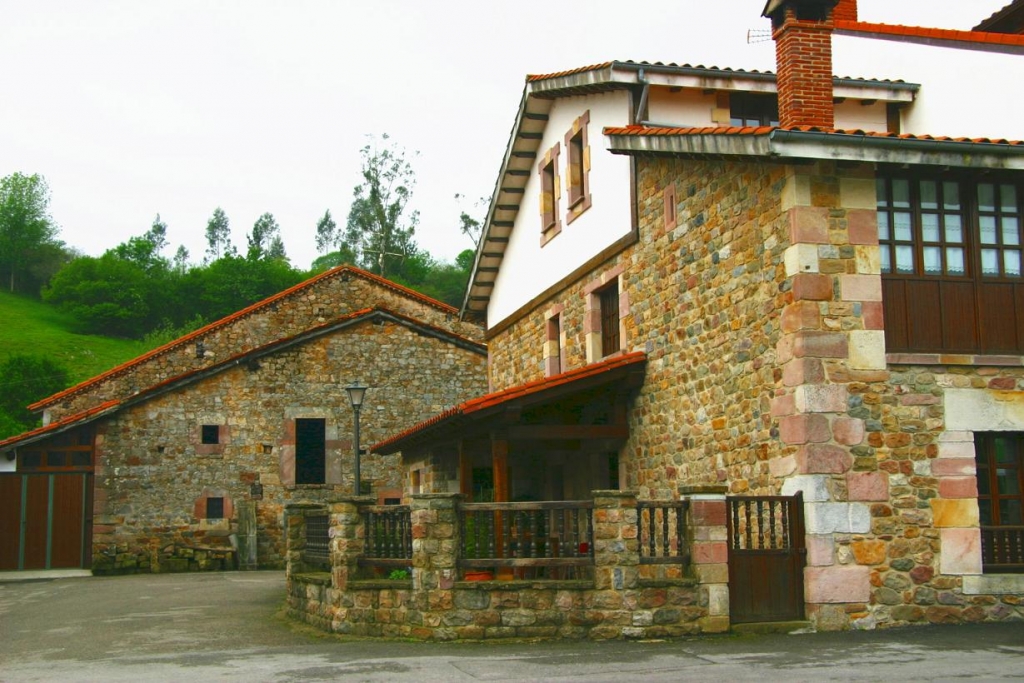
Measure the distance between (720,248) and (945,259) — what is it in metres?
2.44

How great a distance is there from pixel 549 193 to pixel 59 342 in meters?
60.4

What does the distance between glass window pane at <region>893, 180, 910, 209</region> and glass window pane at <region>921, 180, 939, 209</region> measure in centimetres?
18

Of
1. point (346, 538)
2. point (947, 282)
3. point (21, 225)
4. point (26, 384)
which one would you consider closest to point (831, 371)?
point (947, 282)

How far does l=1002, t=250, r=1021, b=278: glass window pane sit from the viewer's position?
12719 mm

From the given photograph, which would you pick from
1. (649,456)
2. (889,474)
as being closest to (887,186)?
(889,474)

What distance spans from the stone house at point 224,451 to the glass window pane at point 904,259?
16583 mm

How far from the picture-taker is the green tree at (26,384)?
5019cm

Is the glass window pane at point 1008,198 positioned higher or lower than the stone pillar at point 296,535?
higher

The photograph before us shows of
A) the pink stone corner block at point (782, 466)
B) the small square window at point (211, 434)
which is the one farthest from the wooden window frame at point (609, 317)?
the small square window at point (211, 434)

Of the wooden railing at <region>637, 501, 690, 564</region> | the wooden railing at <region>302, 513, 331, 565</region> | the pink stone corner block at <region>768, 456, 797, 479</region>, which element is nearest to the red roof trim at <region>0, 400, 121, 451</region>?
the wooden railing at <region>302, 513, 331, 565</region>

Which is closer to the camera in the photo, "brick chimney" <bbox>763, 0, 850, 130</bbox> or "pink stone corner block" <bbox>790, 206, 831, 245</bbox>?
"pink stone corner block" <bbox>790, 206, 831, 245</bbox>

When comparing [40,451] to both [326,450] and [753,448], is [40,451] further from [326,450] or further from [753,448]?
[753,448]

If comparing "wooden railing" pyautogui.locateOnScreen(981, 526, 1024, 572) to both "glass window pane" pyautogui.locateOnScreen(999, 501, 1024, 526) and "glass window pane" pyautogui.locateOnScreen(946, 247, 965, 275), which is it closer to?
"glass window pane" pyautogui.locateOnScreen(999, 501, 1024, 526)

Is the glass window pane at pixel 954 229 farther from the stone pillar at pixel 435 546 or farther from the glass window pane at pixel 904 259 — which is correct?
the stone pillar at pixel 435 546
